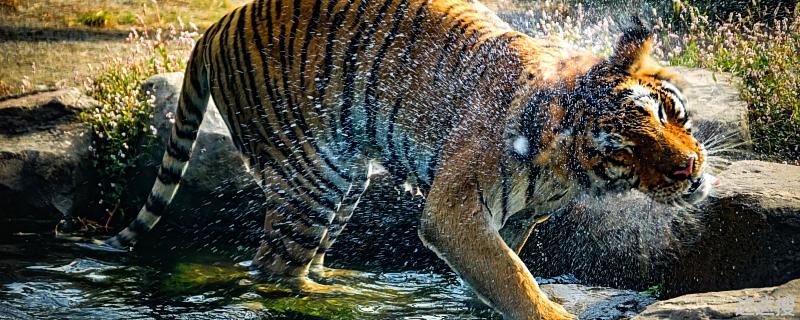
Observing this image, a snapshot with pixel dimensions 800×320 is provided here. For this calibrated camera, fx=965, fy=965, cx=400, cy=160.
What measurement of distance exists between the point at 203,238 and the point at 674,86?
3.24m

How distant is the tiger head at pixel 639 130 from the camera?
3479 millimetres

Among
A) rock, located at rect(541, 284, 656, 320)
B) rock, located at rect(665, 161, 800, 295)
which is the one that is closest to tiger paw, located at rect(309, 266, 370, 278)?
rock, located at rect(541, 284, 656, 320)

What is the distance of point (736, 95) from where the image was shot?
5.96 m

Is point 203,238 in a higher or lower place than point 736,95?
lower

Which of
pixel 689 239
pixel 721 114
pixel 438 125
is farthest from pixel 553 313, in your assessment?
pixel 721 114

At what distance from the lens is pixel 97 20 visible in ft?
31.7

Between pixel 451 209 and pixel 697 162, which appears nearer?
pixel 697 162

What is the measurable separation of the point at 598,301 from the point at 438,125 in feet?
3.42

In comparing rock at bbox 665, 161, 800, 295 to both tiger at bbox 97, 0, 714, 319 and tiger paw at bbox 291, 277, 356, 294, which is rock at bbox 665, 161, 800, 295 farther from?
tiger paw at bbox 291, 277, 356, 294

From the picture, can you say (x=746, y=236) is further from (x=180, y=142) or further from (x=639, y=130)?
(x=180, y=142)

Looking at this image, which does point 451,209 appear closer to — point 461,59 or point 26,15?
point 461,59

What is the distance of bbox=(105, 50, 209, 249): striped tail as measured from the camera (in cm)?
504

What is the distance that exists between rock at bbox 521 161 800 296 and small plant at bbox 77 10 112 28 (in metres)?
6.00

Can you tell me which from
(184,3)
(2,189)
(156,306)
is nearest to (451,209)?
(156,306)
